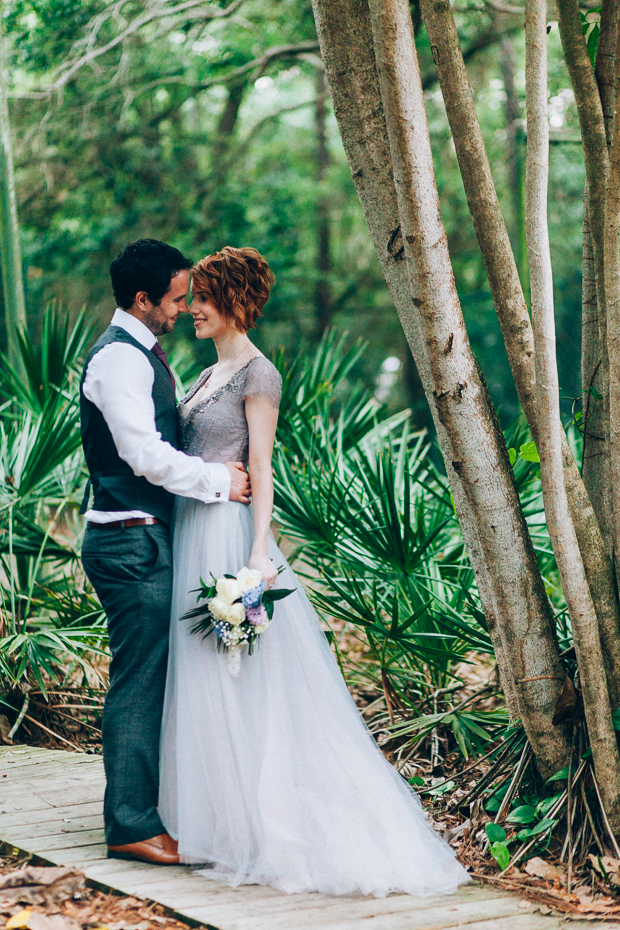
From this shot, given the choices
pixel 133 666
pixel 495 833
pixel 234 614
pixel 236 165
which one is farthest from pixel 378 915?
pixel 236 165

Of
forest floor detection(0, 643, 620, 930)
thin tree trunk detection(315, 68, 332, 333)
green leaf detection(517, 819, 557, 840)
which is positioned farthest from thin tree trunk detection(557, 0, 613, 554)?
thin tree trunk detection(315, 68, 332, 333)


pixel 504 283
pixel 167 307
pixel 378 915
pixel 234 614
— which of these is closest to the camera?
pixel 378 915

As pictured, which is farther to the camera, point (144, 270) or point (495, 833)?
point (144, 270)

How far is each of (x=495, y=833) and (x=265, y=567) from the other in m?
1.17

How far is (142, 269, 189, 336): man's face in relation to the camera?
10.1 feet

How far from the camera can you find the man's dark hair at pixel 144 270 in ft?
9.83

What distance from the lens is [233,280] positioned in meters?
3.07

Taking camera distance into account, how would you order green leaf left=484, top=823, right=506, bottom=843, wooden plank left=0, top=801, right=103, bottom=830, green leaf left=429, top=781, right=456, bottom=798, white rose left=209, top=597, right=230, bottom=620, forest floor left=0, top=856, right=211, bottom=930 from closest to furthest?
forest floor left=0, top=856, right=211, bottom=930 → white rose left=209, top=597, right=230, bottom=620 → green leaf left=484, top=823, right=506, bottom=843 → wooden plank left=0, top=801, right=103, bottom=830 → green leaf left=429, top=781, right=456, bottom=798

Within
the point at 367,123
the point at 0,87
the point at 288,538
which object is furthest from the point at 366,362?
the point at 367,123

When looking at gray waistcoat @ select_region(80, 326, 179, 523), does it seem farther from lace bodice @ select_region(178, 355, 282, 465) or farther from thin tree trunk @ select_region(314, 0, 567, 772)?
thin tree trunk @ select_region(314, 0, 567, 772)

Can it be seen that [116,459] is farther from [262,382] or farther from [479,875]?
[479,875]

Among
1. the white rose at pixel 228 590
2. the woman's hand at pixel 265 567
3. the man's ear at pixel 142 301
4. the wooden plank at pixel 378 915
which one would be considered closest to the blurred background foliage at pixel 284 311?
the woman's hand at pixel 265 567

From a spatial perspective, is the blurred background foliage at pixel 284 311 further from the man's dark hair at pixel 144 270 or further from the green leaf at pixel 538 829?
the man's dark hair at pixel 144 270

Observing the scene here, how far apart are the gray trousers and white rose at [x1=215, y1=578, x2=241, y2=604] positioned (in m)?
0.26
